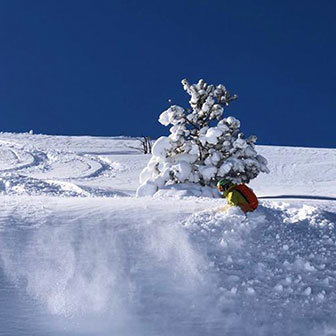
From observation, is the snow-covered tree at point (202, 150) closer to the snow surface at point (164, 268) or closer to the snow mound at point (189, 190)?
the snow mound at point (189, 190)

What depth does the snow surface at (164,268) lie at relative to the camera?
16.0 feet

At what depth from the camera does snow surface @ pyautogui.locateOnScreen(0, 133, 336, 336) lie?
192 inches

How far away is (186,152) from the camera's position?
16406 millimetres

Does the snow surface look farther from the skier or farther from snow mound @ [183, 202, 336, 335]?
the skier

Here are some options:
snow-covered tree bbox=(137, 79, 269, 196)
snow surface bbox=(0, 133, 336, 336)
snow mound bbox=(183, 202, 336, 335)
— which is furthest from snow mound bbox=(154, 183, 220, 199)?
snow mound bbox=(183, 202, 336, 335)

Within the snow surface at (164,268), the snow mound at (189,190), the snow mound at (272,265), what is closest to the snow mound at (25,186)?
the snow mound at (189,190)

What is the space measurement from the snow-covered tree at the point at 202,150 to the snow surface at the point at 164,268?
804cm

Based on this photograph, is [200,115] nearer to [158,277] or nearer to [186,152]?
[186,152]

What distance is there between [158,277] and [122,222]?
4.65ft

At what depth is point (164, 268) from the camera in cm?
563

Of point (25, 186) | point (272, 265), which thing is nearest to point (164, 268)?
point (272, 265)

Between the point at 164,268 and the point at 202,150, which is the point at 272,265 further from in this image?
the point at 202,150

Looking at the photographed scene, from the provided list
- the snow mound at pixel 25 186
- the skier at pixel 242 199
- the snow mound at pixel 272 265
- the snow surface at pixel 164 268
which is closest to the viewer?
the snow surface at pixel 164 268

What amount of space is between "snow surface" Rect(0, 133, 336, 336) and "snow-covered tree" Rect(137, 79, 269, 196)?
26.4ft
